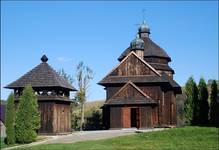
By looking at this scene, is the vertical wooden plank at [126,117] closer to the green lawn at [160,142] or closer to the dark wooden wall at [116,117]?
the dark wooden wall at [116,117]

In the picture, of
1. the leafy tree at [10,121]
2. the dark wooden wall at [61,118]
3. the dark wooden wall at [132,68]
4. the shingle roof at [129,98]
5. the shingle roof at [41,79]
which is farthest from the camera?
the dark wooden wall at [132,68]

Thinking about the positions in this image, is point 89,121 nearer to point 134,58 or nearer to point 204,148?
point 134,58

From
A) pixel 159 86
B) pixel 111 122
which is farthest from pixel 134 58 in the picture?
pixel 111 122

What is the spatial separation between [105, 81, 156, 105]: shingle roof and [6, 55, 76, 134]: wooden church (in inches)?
171

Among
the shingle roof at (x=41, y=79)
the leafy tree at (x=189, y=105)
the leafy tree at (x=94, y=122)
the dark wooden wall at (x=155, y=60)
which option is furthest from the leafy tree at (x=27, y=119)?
the leafy tree at (x=94, y=122)

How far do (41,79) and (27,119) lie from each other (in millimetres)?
5729

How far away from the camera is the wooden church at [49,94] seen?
37500 millimetres

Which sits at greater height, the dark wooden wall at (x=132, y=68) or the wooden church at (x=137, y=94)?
the dark wooden wall at (x=132, y=68)

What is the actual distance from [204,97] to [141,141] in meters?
21.5

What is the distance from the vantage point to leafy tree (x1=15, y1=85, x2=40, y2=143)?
1310 inches

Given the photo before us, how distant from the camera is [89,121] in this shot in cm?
5809

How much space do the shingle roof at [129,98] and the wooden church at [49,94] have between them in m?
4.35

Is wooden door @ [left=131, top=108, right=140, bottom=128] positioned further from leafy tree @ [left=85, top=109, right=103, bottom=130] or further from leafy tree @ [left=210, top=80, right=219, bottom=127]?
leafy tree @ [left=85, top=109, right=103, bottom=130]

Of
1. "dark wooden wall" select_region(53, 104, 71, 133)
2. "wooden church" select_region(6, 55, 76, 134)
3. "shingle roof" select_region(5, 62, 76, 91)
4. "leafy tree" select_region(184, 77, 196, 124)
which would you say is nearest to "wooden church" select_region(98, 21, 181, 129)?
"leafy tree" select_region(184, 77, 196, 124)
